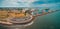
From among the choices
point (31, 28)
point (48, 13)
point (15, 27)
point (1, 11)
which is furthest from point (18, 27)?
point (48, 13)

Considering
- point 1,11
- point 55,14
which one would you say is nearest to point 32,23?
point 55,14

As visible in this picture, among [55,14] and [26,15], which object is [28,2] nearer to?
[26,15]

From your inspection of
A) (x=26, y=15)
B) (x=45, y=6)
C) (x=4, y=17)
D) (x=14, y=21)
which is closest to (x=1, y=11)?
(x=4, y=17)

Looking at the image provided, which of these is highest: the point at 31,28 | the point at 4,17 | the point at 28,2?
the point at 28,2

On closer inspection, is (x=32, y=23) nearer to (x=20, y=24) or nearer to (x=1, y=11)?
(x=20, y=24)

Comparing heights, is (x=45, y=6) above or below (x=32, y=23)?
above

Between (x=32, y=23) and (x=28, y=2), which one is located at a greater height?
(x=28, y=2)

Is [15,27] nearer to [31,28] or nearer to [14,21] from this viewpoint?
[14,21]
